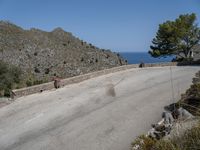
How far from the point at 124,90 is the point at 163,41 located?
85.3 ft

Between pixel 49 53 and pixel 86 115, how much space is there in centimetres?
4102

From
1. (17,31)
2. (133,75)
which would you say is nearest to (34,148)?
(133,75)

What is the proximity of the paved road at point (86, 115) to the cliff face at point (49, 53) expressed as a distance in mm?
24432

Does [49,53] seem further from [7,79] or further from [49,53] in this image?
[7,79]

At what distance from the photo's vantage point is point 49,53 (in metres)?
54.7

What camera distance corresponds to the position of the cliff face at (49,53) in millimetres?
47656

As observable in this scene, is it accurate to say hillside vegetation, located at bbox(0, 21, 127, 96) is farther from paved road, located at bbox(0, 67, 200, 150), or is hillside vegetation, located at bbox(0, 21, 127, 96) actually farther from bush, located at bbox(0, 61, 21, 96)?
paved road, located at bbox(0, 67, 200, 150)

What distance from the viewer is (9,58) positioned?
4722 centimetres

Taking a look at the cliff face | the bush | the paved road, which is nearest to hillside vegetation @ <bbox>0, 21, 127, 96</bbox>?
the cliff face

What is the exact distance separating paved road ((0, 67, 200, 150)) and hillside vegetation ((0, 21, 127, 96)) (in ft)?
80.1

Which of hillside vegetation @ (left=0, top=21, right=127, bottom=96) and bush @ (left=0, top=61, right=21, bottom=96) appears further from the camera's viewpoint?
hillside vegetation @ (left=0, top=21, right=127, bottom=96)

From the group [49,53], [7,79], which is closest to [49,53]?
[49,53]

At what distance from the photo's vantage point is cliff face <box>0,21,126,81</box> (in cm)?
4766

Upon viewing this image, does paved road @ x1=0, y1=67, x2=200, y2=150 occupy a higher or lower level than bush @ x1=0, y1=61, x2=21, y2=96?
lower
